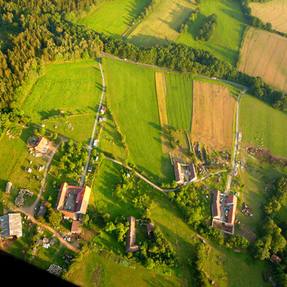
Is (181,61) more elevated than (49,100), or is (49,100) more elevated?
(181,61)

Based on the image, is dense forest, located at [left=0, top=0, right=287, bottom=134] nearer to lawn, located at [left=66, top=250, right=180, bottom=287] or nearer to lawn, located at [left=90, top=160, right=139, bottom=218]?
lawn, located at [left=90, top=160, right=139, bottom=218]

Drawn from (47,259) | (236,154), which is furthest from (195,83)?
(47,259)

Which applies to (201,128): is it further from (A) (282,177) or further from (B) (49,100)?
(B) (49,100)

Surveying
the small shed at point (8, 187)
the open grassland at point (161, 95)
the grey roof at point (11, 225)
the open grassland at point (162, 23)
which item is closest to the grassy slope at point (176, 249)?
the grey roof at point (11, 225)

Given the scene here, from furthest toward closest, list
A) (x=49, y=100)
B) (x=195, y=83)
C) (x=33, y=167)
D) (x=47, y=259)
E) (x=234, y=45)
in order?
(x=234, y=45) → (x=195, y=83) → (x=49, y=100) → (x=33, y=167) → (x=47, y=259)

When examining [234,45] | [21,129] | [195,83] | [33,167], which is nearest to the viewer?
[33,167]
